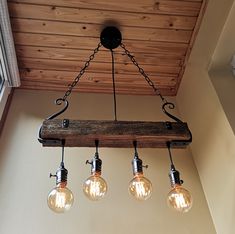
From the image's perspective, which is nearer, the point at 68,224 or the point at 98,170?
the point at 98,170

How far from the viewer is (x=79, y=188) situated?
1404 millimetres

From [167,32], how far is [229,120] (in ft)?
2.22

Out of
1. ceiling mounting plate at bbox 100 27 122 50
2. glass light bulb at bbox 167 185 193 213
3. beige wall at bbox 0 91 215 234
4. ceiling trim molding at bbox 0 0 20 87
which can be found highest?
ceiling mounting plate at bbox 100 27 122 50

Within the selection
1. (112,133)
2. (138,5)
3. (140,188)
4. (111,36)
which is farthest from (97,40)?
(140,188)

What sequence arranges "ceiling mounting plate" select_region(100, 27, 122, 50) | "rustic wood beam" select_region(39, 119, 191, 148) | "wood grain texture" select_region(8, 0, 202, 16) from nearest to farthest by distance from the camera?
"rustic wood beam" select_region(39, 119, 191, 148) < "wood grain texture" select_region(8, 0, 202, 16) < "ceiling mounting plate" select_region(100, 27, 122, 50)

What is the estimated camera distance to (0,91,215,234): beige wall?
1.27 metres

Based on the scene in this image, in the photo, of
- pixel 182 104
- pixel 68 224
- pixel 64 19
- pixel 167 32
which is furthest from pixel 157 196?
pixel 64 19

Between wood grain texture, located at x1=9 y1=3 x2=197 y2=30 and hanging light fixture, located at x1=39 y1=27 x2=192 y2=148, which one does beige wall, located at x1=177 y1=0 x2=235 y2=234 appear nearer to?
wood grain texture, located at x1=9 y1=3 x2=197 y2=30

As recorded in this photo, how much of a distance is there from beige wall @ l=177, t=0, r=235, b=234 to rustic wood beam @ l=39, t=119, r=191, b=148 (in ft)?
1.14

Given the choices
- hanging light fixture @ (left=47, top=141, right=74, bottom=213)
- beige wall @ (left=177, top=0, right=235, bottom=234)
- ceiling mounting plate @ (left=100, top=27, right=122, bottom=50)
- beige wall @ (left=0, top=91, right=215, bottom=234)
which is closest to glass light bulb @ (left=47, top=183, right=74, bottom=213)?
hanging light fixture @ (left=47, top=141, right=74, bottom=213)

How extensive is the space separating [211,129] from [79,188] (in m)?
0.84

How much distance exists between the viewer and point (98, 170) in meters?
1.01

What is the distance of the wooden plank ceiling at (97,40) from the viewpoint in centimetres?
143

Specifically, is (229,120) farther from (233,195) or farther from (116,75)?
(116,75)
